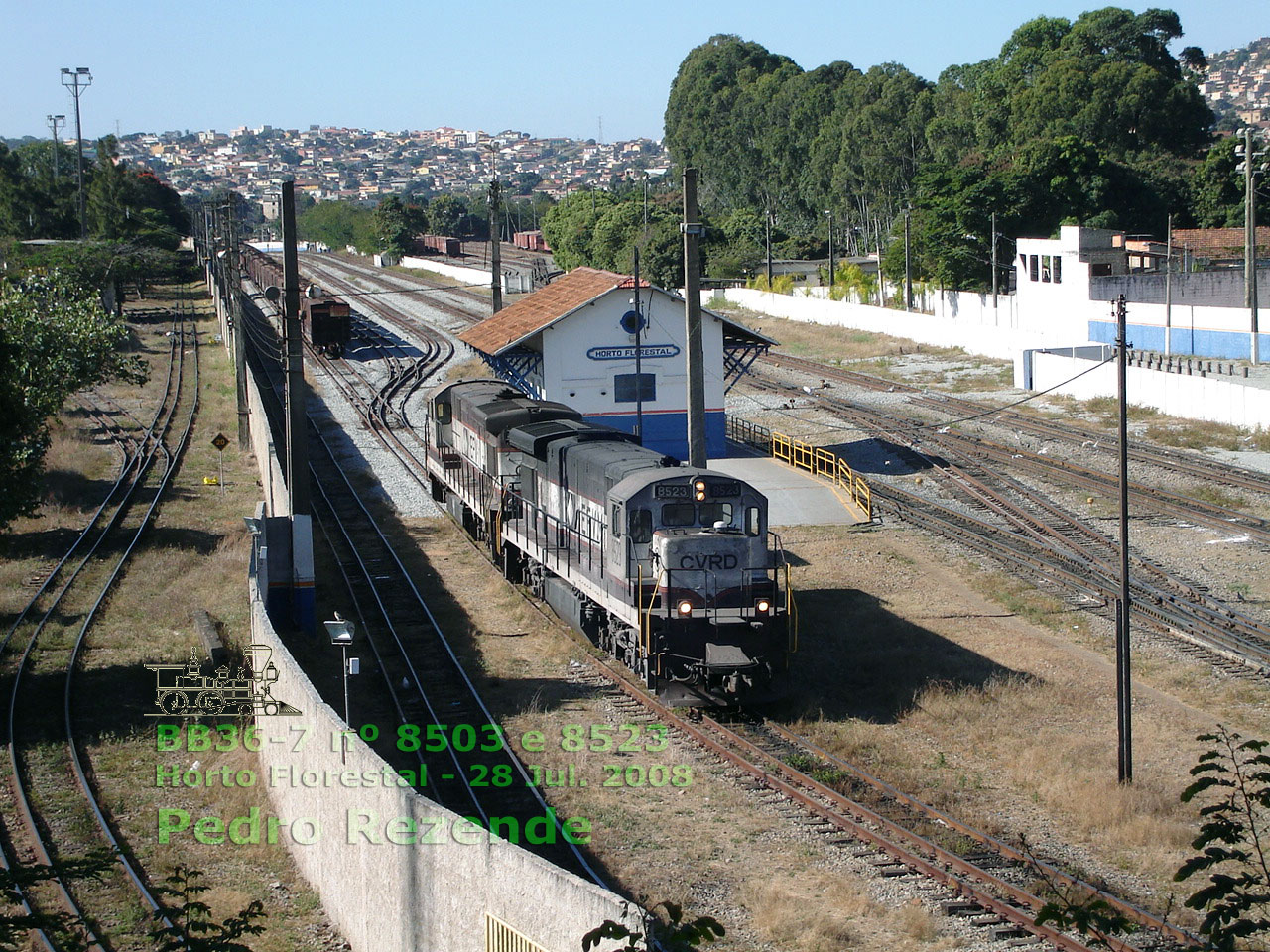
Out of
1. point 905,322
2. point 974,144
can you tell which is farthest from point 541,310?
point 974,144

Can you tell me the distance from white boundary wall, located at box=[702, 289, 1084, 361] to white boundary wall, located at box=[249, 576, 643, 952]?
47.9m

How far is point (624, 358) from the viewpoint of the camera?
38000 mm

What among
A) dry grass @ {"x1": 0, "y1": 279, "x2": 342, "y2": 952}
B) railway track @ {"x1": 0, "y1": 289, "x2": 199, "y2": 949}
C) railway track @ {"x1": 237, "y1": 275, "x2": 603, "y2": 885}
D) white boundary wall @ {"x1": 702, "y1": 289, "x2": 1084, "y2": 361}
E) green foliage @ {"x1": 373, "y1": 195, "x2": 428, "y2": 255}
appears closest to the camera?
railway track @ {"x1": 0, "y1": 289, "x2": 199, "y2": 949}

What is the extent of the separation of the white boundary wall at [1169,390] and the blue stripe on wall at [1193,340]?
18.8 feet

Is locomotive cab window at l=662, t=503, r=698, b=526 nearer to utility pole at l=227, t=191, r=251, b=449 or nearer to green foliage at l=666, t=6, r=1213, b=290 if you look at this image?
utility pole at l=227, t=191, r=251, b=449

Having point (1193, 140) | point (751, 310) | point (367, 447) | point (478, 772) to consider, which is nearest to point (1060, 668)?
point (478, 772)

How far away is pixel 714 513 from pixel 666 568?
126cm

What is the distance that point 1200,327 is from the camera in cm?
5528

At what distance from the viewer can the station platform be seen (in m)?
31.4

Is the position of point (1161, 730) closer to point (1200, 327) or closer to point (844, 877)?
point (844, 877)

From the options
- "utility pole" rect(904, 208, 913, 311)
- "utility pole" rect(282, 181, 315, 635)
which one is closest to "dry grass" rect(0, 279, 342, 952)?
"utility pole" rect(282, 181, 315, 635)

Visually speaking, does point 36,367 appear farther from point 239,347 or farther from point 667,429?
point 667,429

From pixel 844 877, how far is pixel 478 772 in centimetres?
520

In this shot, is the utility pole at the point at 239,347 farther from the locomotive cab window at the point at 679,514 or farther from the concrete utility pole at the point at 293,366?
the locomotive cab window at the point at 679,514
